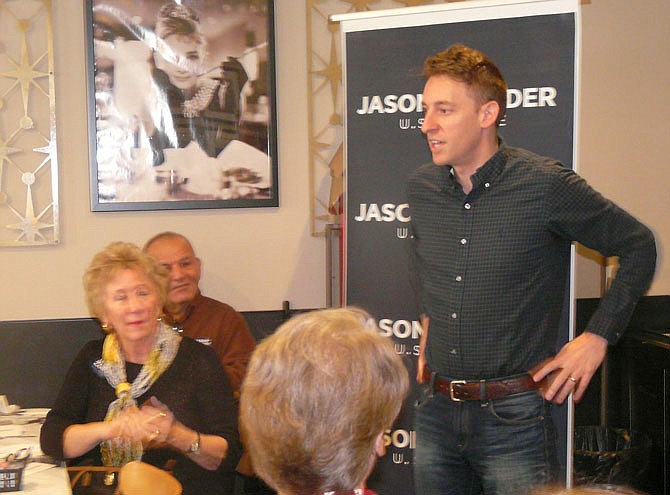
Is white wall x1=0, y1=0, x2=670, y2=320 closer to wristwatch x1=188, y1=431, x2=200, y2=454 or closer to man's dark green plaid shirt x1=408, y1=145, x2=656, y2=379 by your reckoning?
wristwatch x1=188, y1=431, x2=200, y2=454

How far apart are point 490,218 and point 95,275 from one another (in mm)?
1317

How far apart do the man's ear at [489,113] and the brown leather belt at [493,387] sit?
2.38 feet

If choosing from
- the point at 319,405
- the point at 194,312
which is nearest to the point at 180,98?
the point at 194,312

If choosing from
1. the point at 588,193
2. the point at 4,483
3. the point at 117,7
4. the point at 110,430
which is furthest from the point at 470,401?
the point at 117,7

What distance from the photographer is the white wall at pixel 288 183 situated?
3.91 m

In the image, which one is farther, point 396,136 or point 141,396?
point 396,136

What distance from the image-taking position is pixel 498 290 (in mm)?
2232

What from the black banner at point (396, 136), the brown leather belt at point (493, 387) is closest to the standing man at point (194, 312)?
the black banner at point (396, 136)

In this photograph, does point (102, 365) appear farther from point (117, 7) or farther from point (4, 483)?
point (117, 7)

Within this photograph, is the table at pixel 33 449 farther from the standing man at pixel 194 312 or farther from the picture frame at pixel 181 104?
the picture frame at pixel 181 104

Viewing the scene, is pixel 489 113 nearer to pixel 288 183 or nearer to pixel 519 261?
pixel 519 261

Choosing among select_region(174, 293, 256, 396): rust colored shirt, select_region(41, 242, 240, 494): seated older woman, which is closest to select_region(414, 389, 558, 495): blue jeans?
select_region(41, 242, 240, 494): seated older woman

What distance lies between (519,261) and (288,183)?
2.07m

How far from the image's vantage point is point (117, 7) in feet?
12.7
